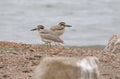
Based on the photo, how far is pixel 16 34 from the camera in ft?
82.5

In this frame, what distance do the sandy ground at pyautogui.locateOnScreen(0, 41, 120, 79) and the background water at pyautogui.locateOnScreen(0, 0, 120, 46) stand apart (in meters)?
8.94

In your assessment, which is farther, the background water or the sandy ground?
the background water

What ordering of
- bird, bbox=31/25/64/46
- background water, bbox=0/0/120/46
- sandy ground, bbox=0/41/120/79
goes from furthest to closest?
1. background water, bbox=0/0/120/46
2. bird, bbox=31/25/64/46
3. sandy ground, bbox=0/41/120/79

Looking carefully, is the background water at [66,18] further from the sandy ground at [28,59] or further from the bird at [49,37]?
the sandy ground at [28,59]

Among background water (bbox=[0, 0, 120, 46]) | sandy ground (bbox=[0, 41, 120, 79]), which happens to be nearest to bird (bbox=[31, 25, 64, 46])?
sandy ground (bbox=[0, 41, 120, 79])

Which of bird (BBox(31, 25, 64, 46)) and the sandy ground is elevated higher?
bird (BBox(31, 25, 64, 46))

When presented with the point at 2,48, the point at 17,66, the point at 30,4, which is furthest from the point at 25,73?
the point at 30,4

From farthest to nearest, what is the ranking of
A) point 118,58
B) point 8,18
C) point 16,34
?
point 8,18
point 16,34
point 118,58

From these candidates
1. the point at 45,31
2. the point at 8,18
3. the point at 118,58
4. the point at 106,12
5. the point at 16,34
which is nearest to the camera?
the point at 118,58

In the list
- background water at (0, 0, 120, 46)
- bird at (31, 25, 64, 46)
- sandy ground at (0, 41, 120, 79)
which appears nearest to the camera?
sandy ground at (0, 41, 120, 79)

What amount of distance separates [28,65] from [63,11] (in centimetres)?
2106

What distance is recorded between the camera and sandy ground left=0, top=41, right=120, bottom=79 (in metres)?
10.5

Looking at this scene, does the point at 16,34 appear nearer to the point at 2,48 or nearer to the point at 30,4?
the point at 30,4

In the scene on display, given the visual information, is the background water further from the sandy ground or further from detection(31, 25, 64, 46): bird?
the sandy ground
